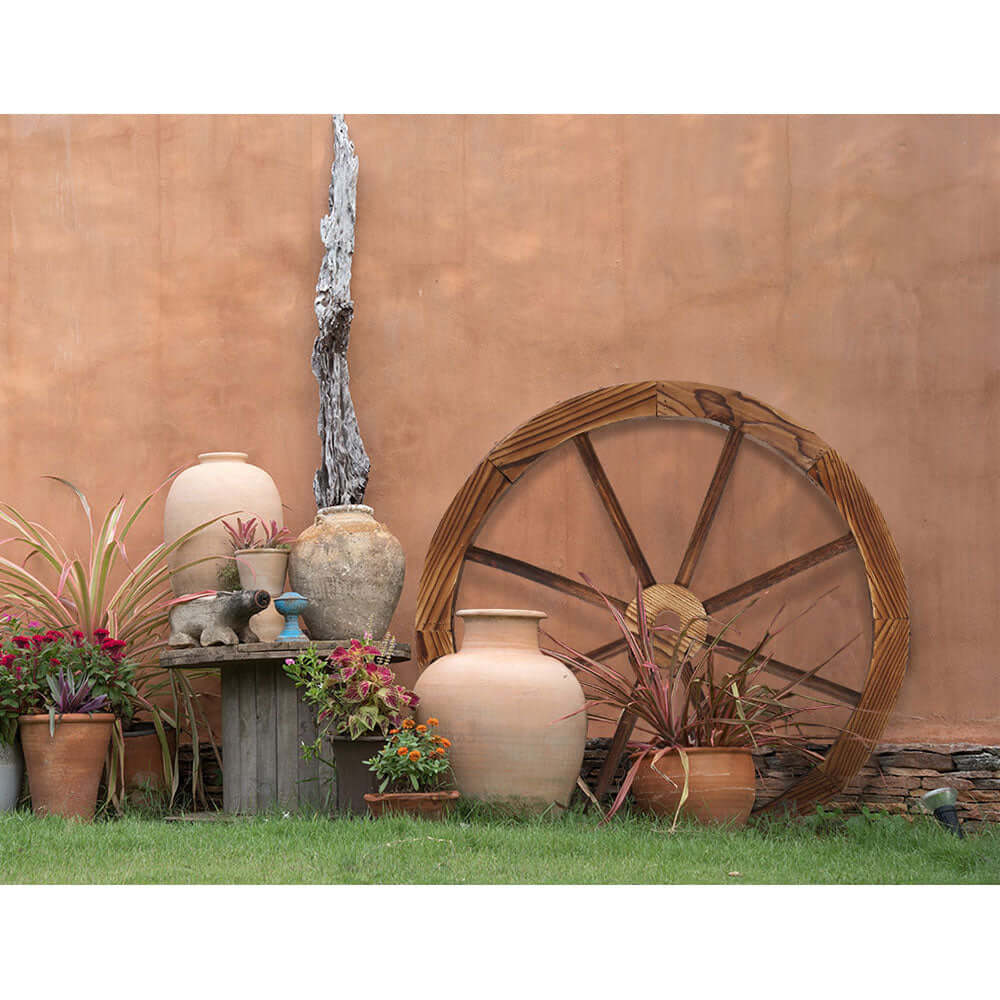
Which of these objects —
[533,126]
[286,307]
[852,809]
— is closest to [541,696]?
[852,809]

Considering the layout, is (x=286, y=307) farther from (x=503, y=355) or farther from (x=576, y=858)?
(x=576, y=858)

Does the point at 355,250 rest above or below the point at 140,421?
above

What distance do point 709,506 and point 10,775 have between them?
2.79 m

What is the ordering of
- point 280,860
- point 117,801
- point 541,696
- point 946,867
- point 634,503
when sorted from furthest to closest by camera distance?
point 634,503 → point 117,801 → point 541,696 → point 946,867 → point 280,860

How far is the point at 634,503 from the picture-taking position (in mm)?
5234

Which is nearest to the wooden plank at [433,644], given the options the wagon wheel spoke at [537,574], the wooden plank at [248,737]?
the wagon wheel spoke at [537,574]

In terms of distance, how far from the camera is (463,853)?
11.4ft

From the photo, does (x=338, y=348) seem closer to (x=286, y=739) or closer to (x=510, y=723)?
(x=286, y=739)

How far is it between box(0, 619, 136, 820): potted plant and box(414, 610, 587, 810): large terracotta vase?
3.61ft

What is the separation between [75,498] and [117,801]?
1.34m

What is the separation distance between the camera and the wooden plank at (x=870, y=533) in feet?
16.4

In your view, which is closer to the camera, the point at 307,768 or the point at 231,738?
the point at 307,768

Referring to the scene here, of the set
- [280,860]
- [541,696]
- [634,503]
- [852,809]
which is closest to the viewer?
[280,860]

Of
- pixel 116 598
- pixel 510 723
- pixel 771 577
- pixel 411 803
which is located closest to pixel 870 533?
pixel 771 577
